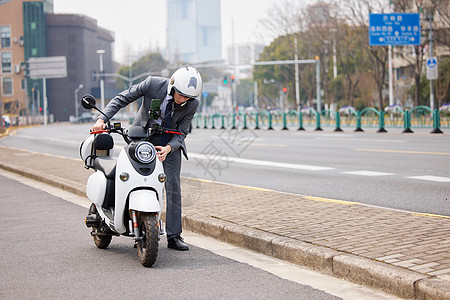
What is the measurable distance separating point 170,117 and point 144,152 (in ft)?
2.37

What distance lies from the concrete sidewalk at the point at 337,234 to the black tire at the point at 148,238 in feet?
3.76

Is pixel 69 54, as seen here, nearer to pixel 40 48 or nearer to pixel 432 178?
pixel 40 48

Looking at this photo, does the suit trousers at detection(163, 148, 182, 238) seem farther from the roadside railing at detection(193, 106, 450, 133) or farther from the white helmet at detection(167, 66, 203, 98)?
the roadside railing at detection(193, 106, 450, 133)

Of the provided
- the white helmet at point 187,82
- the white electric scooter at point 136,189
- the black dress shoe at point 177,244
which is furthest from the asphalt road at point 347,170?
the white electric scooter at point 136,189

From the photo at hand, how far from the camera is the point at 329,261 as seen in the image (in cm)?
548

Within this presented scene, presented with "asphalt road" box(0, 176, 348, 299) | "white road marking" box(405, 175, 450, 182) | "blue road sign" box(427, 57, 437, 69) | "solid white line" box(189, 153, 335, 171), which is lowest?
"asphalt road" box(0, 176, 348, 299)

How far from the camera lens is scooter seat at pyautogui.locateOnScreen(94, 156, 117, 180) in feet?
20.1

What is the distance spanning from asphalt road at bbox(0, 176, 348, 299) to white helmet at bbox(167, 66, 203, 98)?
59.8 inches

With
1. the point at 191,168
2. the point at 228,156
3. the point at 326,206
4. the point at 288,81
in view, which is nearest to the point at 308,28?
the point at 288,81

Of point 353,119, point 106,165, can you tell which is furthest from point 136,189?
point 353,119

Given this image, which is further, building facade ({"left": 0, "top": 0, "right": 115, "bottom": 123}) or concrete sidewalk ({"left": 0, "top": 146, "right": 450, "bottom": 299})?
building facade ({"left": 0, "top": 0, "right": 115, "bottom": 123})

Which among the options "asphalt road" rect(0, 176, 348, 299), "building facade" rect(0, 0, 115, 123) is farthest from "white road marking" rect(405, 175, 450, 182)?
"building facade" rect(0, 0, 115, 123)

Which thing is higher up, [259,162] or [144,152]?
[144,152]

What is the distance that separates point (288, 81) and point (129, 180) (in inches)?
2461
